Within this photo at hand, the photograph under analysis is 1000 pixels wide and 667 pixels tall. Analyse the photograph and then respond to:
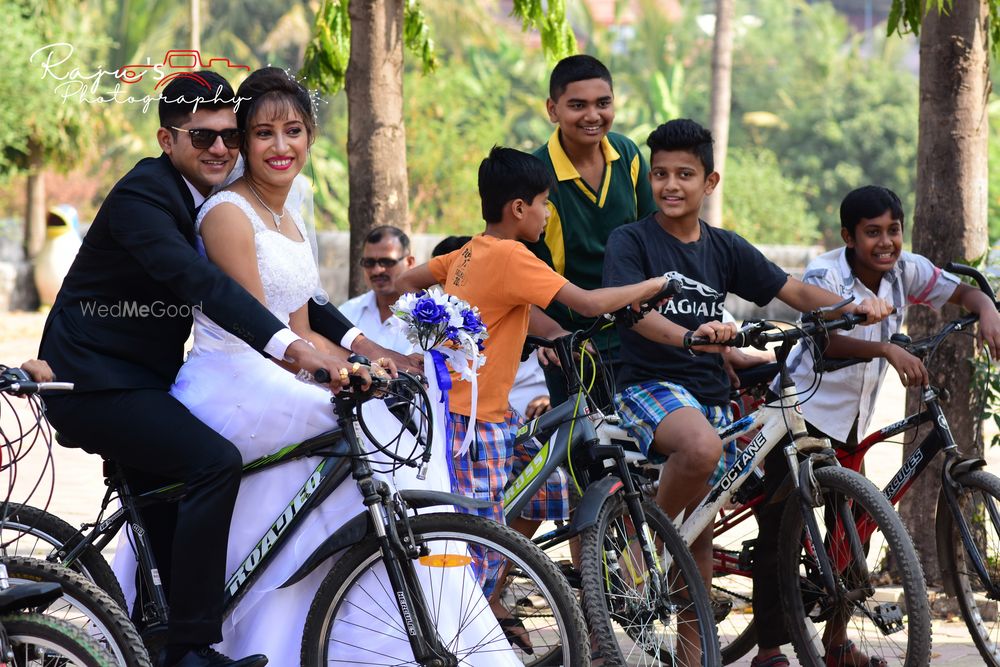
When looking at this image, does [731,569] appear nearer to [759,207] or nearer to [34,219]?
[34,219]

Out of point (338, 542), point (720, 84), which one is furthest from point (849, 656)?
point (720, 84)

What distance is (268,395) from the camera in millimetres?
4180

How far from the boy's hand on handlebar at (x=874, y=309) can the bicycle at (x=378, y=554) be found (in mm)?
1516

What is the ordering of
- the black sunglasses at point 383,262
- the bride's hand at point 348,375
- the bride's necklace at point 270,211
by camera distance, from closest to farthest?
the bride's hand at point 348,375 → the bride's necklace at point 270,211 → the black sunglasses at point 383,262

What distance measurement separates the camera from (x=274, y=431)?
417 cm

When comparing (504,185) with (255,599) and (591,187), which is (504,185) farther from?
(255,599)

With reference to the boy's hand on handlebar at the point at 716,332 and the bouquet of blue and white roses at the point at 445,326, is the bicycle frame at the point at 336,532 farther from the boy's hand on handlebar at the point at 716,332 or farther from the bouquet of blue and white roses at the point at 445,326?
the boy's hand on handlebar at the point at 716,332

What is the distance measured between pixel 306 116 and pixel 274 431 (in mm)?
998

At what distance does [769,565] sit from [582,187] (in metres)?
1.65

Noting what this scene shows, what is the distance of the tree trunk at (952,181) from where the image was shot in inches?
248

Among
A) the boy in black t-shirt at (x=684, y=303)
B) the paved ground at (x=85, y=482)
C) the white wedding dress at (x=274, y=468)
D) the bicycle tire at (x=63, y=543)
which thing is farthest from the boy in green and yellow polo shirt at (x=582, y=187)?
the bicycle tire at (x=63, y=543)

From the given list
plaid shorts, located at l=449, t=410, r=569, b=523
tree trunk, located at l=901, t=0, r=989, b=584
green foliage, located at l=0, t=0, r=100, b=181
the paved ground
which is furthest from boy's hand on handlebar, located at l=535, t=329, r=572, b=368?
green foliage, located at l=0, t=0, r=100, b=181

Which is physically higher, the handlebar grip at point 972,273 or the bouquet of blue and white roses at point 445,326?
the handlebar grip at point 972,273

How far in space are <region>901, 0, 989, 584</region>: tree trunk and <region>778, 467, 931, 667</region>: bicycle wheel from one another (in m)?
1.47
